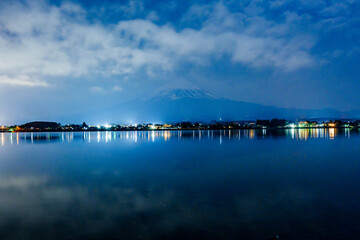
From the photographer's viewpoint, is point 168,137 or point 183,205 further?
point 168,137

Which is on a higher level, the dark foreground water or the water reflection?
the dark foreground water

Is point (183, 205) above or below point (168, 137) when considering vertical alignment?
above

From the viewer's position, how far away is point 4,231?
6.37 m

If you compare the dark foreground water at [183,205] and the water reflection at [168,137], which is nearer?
the dark foreground water at [183,205]

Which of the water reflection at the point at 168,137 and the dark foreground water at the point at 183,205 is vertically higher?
the dark foreground water at the point at 183,205

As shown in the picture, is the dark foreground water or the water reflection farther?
the water reflection

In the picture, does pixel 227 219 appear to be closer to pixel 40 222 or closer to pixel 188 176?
pixel 40 222

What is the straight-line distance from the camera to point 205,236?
5.93 m

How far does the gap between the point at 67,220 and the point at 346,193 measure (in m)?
9.66

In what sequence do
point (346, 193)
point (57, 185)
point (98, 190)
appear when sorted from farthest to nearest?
point (57, 185) < point (98, 190) < point (346, 193)

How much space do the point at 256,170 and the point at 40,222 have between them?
11599mm

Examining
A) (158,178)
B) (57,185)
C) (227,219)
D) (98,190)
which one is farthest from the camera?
(158,178)

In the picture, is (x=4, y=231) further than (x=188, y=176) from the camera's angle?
No

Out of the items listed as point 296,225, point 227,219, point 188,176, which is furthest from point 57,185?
point 296,225
